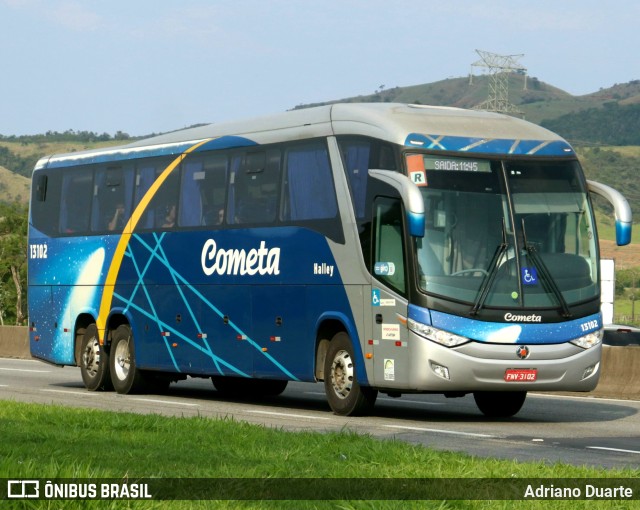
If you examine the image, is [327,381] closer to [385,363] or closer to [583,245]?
[385,363]

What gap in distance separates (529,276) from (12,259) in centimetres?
9348

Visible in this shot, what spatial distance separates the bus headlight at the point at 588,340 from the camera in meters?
18.0

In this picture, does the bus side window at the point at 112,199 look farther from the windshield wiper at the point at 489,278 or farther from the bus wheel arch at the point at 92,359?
the windshield wiper at the point at 489,278

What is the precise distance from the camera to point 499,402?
19.7m

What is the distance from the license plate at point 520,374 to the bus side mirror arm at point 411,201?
198 centimetres

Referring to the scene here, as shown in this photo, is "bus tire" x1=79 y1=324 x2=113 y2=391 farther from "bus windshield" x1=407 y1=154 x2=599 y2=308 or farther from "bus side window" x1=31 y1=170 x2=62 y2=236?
"bus windshield" x1=407 y1=154 x2=599 y2=308

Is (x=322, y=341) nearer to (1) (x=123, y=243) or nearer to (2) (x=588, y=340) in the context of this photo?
(2) (x=588, y=340)

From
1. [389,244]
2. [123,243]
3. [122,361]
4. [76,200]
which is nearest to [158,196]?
[123,243]

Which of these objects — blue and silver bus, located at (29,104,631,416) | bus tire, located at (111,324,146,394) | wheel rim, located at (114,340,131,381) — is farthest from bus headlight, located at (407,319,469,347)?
wheel rim, located at (114,340,131,381)

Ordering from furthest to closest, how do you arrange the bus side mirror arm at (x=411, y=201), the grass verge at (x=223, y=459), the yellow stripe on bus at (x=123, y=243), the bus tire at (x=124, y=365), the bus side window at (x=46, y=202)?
1. the bus side window at (x=46, y=202)
2. the bus tire at (x=124, y=365)
3. the yellow stripe on bus at (x=123, y=243)
4. the bus side mirror arm at (x=411, y=201)
5. the grass verge at (x=223, y=459)

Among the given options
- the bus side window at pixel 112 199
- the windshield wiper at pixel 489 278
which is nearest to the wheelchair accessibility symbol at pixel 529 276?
the windshield wiper at pixel 489 278

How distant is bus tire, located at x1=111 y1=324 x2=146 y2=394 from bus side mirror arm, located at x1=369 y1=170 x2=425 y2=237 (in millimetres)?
7604

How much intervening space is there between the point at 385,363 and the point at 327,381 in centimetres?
134

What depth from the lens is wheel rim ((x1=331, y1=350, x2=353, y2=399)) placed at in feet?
61.4
